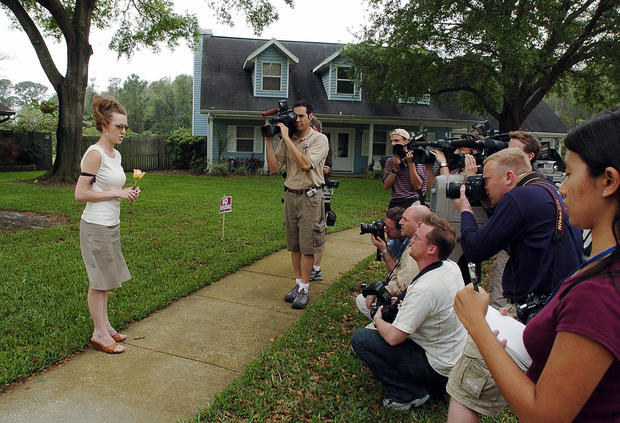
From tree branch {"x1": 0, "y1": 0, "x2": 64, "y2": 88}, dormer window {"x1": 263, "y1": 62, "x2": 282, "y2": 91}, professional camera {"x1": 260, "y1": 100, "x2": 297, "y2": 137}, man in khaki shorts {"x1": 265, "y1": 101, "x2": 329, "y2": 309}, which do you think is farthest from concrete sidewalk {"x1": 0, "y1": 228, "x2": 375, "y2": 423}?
dormer window {"x1": 263, "y1": 62, "x2": 282, "y2": 91}

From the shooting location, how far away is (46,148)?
69.0ft

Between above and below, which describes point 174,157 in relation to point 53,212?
above

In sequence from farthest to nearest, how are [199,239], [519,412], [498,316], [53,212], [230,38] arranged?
[230,38]
[53,212]
[199,239]
[498,316]
[519,412]

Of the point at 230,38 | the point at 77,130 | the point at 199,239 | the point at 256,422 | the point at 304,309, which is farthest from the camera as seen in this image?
the point at 230,38

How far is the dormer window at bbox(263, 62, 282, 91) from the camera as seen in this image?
1998 cm

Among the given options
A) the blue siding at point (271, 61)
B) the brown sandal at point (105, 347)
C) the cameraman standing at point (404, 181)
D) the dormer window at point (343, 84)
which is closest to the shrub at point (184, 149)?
the blue siding at point (271, 61)

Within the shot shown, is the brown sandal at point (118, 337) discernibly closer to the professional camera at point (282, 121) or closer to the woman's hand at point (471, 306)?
the professional camera at point (282, 121)

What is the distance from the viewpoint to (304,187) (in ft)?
→ 14.7

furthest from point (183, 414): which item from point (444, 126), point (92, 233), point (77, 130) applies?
point (444, 126)

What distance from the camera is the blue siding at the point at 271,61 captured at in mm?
19750

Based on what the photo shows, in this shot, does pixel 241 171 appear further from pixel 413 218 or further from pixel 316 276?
pixel 413 218

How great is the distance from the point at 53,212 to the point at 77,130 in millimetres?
6274

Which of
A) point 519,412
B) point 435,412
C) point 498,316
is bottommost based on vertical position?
point 435,412

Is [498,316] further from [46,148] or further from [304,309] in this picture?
[46,148]
